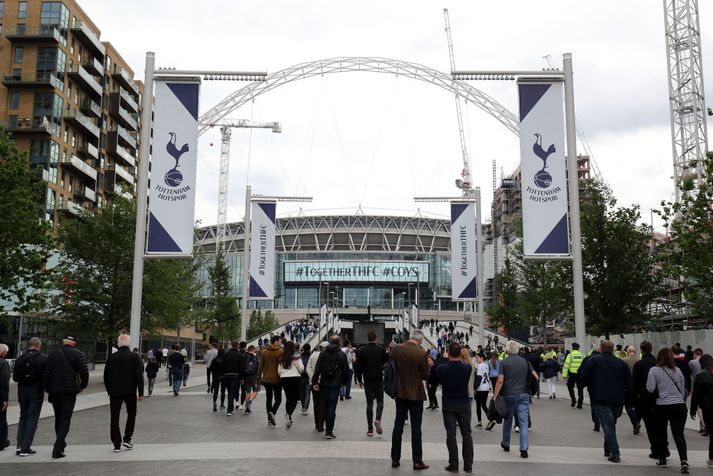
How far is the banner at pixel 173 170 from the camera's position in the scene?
1781 cm

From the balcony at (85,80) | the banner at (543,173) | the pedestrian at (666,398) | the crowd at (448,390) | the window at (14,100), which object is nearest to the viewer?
the crowd at (448,390)

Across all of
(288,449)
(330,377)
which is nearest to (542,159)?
(330,377)

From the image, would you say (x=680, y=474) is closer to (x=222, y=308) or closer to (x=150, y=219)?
(x=150, y=219)

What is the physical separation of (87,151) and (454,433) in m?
71.9

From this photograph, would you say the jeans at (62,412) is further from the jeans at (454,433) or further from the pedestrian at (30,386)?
the jeans at (454,433)

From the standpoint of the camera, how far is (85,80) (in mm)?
73000

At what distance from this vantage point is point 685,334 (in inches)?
1223

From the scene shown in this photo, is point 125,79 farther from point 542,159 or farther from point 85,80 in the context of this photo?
point 542,159

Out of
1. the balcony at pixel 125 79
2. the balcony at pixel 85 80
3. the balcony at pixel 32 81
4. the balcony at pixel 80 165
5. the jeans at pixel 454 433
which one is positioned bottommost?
the jeans at pixel 454 433

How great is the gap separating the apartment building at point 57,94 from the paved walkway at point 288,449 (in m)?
Answer: 49.4

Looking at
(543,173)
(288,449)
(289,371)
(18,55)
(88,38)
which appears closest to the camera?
(288,449)

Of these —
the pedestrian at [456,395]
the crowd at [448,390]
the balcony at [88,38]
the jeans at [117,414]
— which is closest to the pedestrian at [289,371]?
the crowd at [448,390]

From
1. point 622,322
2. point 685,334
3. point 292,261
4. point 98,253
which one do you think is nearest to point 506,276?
point 622,322

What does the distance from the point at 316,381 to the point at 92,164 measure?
72305mm
